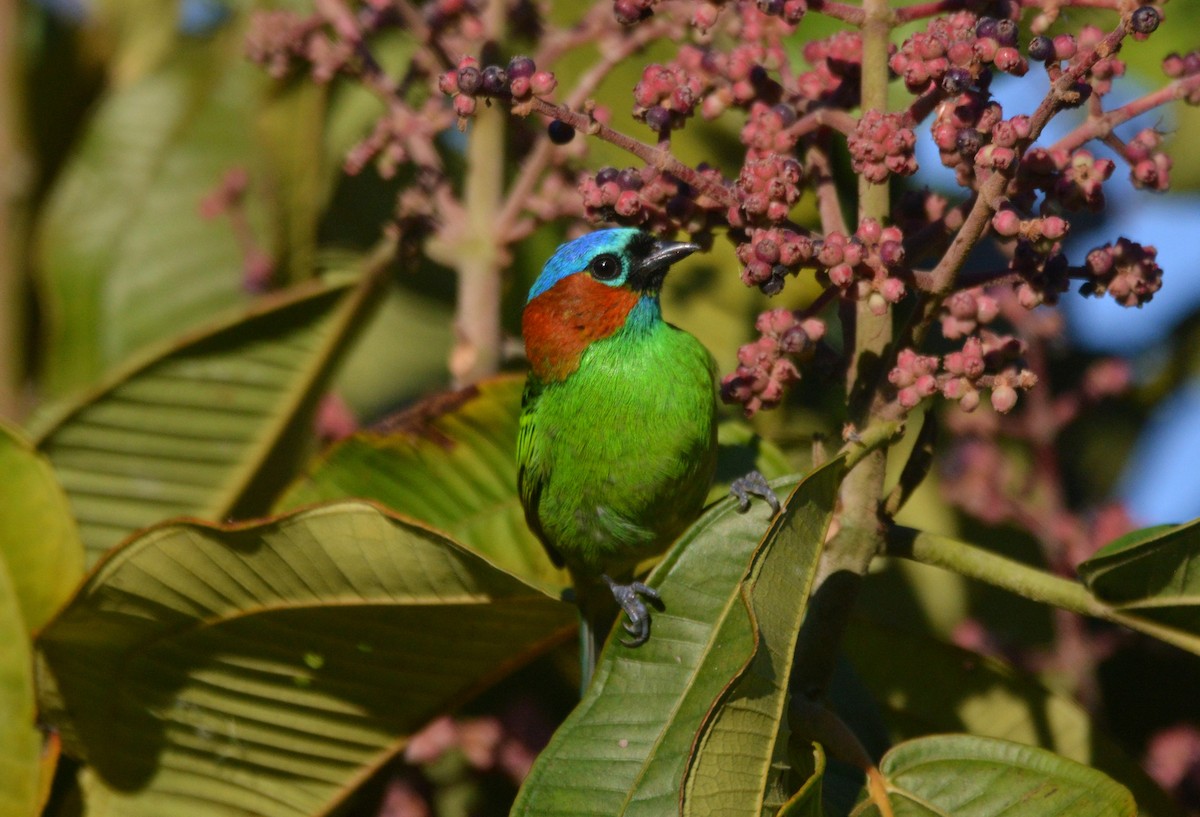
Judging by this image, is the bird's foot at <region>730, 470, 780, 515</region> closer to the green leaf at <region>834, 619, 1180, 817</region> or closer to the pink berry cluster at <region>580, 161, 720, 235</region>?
the pink berry cluster at <region>580, 161, 720, 235</region>

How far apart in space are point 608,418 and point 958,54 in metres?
1.08

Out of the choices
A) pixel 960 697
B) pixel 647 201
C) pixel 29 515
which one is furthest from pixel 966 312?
pixel 29 515

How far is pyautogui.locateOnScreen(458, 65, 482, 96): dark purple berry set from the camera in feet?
5.50

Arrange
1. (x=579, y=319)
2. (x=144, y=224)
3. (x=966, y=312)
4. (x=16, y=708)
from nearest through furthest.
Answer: (x=966, y=312) → (x=16, y=708) → (x=579, y=319) → (x=144, y=224)

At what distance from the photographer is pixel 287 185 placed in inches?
114

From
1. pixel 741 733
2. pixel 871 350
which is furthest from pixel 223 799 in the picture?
pixel 871 350

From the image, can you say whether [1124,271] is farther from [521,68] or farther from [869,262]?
[521,68]

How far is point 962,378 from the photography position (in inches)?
65.5

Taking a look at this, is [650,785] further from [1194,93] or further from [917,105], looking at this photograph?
[1194,93]

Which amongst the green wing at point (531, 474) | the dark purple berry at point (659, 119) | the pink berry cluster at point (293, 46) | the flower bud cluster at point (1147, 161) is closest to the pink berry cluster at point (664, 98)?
the dark purple berry at point (659, 119)

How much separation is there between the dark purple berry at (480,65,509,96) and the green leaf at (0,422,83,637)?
0.93m

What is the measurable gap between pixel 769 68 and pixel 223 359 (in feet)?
3.64

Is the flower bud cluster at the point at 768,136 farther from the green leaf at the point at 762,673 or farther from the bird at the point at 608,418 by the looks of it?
the bird at the point at 608,418

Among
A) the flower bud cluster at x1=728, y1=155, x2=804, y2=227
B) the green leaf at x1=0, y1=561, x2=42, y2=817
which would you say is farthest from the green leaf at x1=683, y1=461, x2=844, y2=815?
the green leaf at x1=0, y1=561, x2=42, y2=817
